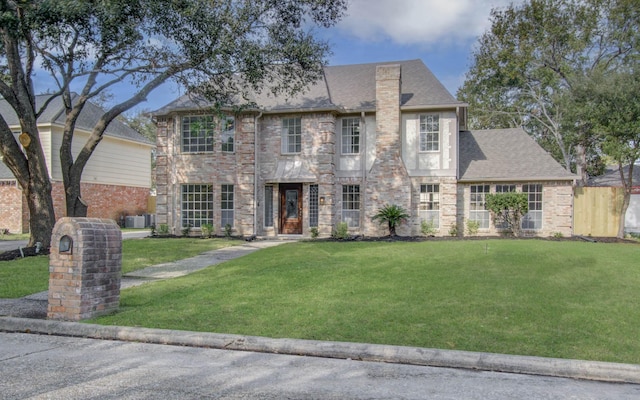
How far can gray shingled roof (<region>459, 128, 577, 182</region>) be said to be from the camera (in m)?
18.3

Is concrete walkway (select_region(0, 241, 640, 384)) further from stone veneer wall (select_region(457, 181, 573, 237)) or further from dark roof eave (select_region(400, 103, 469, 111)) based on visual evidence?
stone veneer wall (select_region(457, 181, 573, 237))

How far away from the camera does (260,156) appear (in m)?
19.6

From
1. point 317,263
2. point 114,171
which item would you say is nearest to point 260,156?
point 317,263

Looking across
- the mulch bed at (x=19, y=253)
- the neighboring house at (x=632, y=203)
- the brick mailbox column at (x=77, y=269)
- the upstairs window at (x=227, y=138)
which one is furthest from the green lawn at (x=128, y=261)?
the neighboring house at (x=632, y=203)

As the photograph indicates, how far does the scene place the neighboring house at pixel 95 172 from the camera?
21.8m

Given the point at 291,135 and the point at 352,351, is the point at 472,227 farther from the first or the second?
the point at 352,351

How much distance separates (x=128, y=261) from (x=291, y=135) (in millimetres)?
9261

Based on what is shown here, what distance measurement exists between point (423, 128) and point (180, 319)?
48.3 feet

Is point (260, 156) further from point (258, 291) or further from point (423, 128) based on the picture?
point (258, 291)

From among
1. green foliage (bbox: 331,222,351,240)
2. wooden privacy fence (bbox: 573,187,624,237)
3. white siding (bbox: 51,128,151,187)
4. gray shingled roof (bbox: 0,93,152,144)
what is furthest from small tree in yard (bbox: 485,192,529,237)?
gray shingled roof (bbox: 0,93,152,144)

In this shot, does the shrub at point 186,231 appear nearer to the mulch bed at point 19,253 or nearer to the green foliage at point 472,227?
the mulch bed at point 19,253

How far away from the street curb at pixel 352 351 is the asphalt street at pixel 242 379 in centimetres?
13

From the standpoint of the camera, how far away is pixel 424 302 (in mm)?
7168

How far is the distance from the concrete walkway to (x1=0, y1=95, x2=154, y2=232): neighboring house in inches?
672
